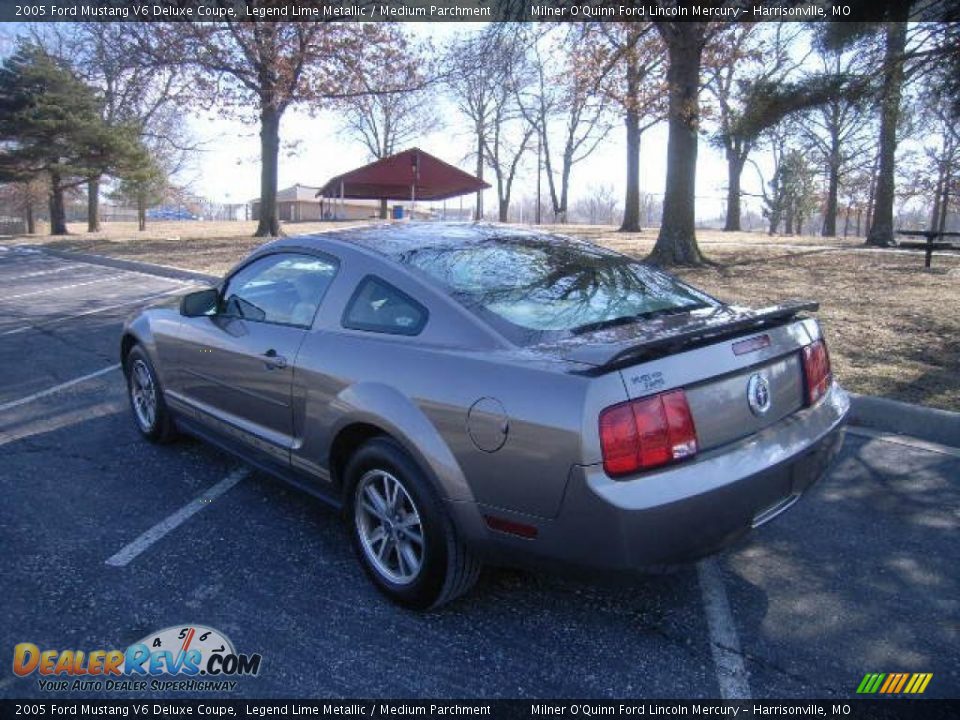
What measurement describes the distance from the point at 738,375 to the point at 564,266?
1.13 metres

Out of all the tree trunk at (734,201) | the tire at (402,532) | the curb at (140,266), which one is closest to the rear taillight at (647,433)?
the tire at (402,532)

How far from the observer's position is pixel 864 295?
32.7ft

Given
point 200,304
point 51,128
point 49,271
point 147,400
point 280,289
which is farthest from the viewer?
point 51,128

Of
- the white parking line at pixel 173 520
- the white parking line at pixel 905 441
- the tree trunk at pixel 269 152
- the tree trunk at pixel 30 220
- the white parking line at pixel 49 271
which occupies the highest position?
the tree trunk at pixel 269 152

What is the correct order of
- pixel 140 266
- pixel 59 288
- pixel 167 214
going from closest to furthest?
pixel 59 288
pixel 140 266
pixel 167 214

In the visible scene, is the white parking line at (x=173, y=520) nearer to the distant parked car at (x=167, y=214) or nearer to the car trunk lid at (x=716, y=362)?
the car trunk lid at (x=716, y=362)

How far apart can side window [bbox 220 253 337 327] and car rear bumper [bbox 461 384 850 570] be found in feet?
5.00

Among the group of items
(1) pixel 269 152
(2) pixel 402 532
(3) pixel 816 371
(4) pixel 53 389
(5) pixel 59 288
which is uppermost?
(1) pixel 269 152

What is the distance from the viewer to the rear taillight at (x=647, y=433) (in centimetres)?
236

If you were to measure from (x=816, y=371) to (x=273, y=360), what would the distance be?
2503 mm

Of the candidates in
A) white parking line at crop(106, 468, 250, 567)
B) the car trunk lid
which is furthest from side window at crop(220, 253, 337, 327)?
the car trunk lid

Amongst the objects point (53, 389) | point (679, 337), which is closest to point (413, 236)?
point (679, 337)

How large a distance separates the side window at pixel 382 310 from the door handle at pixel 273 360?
418 mm

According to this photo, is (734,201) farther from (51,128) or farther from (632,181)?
(51,128)
